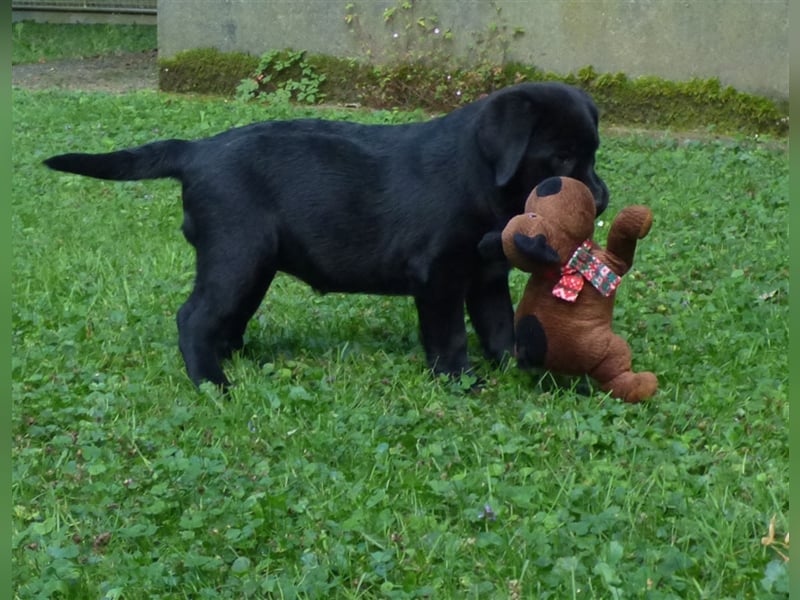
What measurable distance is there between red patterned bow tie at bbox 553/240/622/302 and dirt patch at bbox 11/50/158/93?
8399 mm

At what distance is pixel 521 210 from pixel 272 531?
1572 mm

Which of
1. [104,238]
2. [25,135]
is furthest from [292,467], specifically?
[25,135]

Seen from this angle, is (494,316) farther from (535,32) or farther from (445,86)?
(535,32)

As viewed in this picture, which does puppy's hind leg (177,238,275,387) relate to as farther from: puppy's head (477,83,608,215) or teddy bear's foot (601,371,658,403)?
teddy bear's foot (601,371,658,403)

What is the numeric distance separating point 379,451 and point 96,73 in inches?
418

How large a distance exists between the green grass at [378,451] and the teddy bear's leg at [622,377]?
7cm

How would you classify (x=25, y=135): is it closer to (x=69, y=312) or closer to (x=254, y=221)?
(x=69, y=312)

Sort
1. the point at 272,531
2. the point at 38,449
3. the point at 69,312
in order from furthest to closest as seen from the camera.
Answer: the point at 69,312, the point at 38,449, the point at 272,531

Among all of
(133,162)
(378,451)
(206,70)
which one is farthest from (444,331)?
(206,70)

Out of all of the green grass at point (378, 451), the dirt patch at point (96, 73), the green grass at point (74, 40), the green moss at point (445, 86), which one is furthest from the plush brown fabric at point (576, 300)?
the green grass at point (74, 40)

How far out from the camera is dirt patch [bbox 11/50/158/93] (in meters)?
12.0

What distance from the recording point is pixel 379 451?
350cm

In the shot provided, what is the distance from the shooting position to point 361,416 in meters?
3.77

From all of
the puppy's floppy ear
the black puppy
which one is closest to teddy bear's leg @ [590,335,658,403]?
the black puppy
